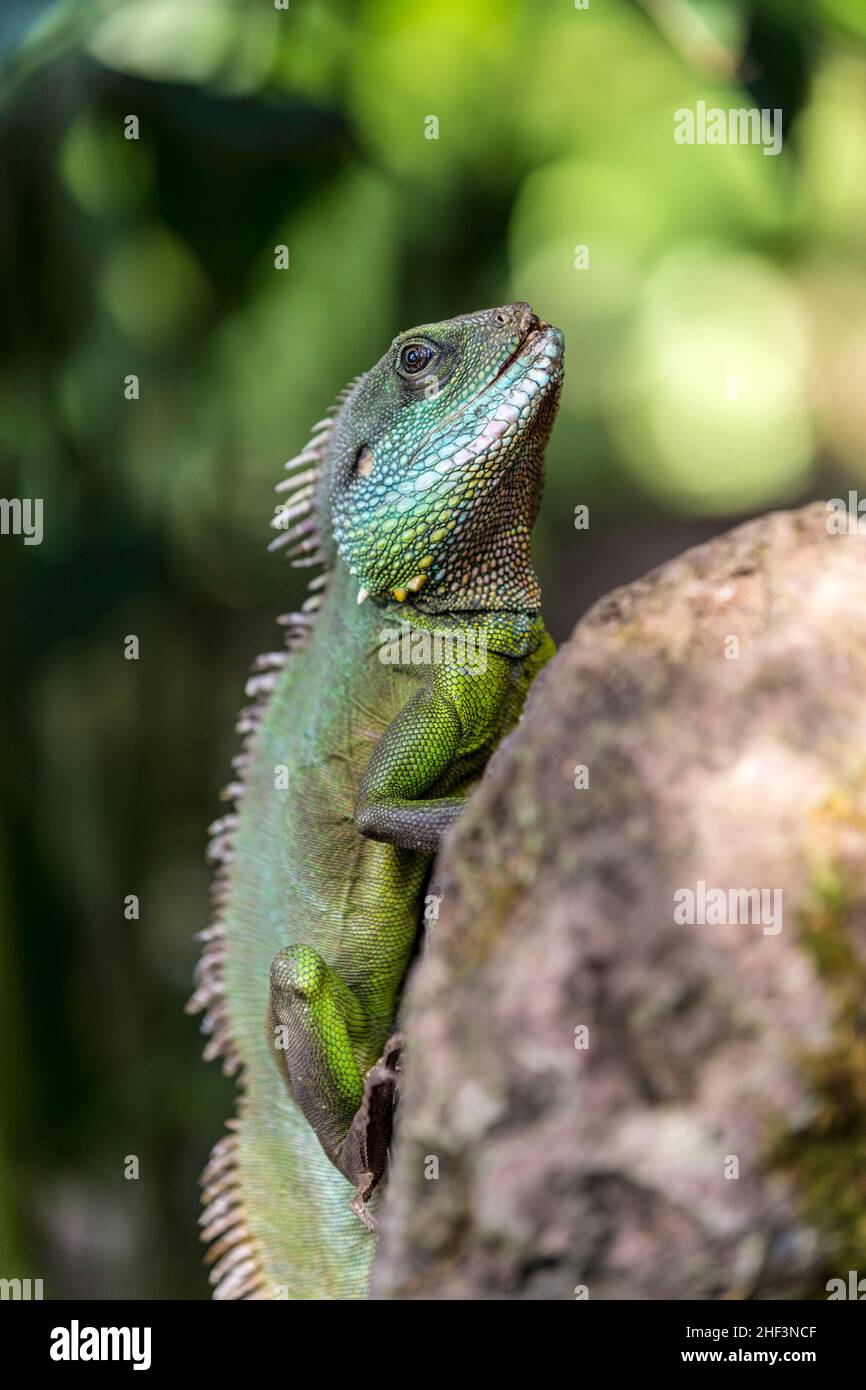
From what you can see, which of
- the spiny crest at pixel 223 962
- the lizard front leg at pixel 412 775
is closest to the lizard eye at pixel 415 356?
the spiny crest at pixel 223 962

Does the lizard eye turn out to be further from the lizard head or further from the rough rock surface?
the rough rock surface

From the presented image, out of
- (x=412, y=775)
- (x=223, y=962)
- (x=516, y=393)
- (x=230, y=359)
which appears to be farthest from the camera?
(x=230, y=359)

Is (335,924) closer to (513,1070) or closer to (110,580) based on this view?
(513,1070)

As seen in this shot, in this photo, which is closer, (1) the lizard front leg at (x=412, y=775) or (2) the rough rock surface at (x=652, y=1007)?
(2) the rough rock surface at (x=652, y=1007)

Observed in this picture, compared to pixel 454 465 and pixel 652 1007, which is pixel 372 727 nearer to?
pixel 454 465

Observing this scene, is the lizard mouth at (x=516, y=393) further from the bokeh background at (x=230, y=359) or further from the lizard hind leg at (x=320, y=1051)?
the bokeh background at (x=230, y=359)

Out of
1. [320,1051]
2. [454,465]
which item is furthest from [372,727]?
[320,1051]
